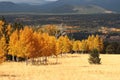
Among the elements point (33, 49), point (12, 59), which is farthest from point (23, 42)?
point (12, 59)

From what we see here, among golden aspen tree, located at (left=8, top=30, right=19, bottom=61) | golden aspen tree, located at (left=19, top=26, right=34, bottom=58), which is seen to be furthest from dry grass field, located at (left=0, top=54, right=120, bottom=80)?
golden aspen tree, located at (left=8, top=30, right=19, bottom=61)

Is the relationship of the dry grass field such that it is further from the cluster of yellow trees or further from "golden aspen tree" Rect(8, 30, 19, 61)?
"golden aspen tree" Rect(8, 30, 19, 61)

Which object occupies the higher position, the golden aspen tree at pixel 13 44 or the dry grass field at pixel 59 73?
the dry grass field at pixel 59 73

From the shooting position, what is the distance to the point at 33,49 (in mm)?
82938

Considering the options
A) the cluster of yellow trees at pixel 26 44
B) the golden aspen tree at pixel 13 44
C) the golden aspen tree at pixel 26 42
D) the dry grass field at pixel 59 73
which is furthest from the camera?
the golden aspen tree at pixel 13 44

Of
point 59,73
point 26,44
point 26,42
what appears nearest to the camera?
point 59,73

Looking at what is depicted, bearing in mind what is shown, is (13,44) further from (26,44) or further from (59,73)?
(59,73)

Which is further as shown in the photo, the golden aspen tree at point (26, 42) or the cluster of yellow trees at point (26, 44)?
the cluster of yellow trees at point (26, 44)

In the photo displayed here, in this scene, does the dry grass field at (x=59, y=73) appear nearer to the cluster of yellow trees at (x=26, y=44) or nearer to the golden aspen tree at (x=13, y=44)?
the cluster of yellow trees at (x=26, y=44)

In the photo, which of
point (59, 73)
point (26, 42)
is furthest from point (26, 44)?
point (59, 73)

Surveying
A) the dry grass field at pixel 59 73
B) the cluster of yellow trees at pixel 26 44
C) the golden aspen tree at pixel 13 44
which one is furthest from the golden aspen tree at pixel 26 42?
the dry grass field at pixel 59 73

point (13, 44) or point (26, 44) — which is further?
point (13, 44)

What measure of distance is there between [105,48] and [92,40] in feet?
32.5

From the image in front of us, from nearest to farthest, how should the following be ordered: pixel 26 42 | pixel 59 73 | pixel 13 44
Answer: pixel 59 73
pixel 26 42
pixel 13 44
